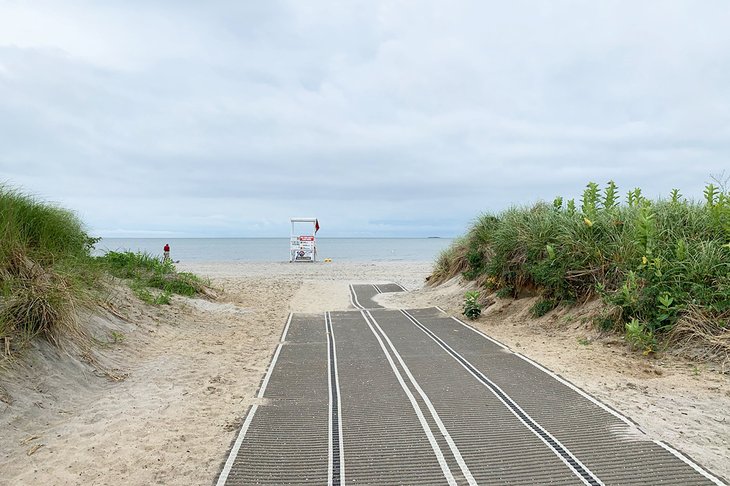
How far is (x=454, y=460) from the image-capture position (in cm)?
360

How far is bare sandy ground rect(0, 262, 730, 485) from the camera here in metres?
3.62

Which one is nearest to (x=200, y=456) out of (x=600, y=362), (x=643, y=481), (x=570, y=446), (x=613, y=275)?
(x=570, y=446)

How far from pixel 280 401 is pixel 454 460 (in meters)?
2.05

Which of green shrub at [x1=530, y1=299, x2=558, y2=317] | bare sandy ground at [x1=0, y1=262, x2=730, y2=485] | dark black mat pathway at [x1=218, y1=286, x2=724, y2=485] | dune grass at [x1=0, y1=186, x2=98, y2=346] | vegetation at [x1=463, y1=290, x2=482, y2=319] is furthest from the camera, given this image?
vegetation at [x1=463, y1=290, x2=482, y2=319]

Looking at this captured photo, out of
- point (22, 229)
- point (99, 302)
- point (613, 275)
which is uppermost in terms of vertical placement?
point (22, 229)

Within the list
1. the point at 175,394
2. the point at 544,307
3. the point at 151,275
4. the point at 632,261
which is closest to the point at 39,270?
the point at 175,394

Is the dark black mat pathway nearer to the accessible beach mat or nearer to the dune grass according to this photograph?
the accessible beach mat

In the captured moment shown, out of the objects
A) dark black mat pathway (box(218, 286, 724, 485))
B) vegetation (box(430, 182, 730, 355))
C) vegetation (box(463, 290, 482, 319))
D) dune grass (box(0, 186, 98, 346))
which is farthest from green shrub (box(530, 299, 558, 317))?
dune grass (box(0, 186, 98, 346))

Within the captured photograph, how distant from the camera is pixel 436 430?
417 cm

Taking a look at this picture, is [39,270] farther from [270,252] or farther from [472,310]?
[270,252]

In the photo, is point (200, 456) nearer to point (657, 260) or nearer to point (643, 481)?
point (643, 481)

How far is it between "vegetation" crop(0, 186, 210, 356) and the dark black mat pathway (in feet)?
8.59

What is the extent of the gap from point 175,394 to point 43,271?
262 cm

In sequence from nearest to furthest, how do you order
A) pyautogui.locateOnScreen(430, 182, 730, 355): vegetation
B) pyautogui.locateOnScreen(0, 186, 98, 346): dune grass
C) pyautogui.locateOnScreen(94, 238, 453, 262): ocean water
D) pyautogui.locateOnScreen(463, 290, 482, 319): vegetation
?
pyautogui.locateOnScreen(0, 186, 98, 346): dune grass, pyautogui.locateOnScreen(430, 182, 730, 355): vegetation, pyautogui.locateOnScreen(463, 290, 482, 319): vegetation, pyautogui.locateOnScreen(94, 238, 453, 262): ocean water
